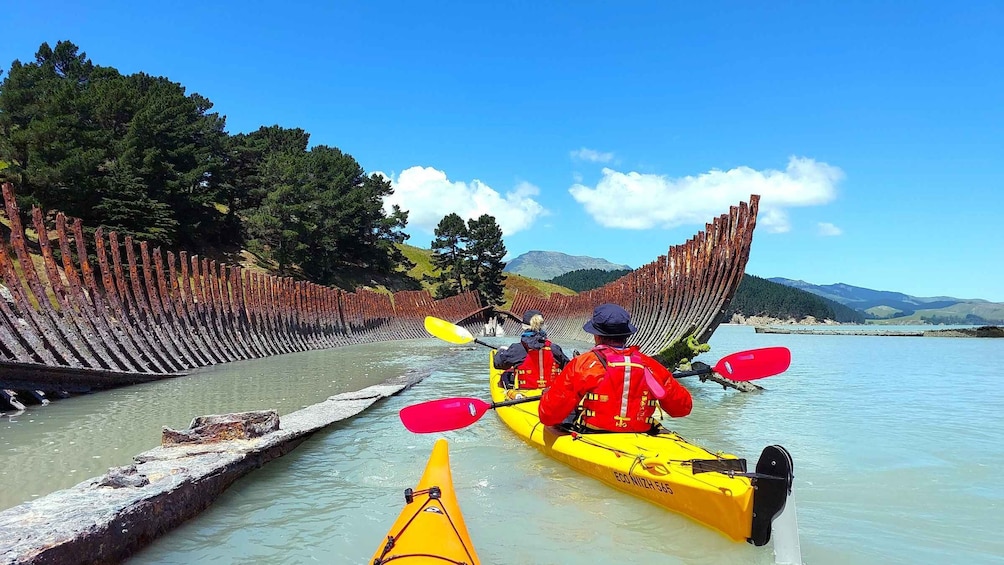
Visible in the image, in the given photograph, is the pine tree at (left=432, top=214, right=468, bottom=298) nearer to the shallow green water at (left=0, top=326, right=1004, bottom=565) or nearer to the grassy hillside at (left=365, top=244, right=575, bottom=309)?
the grassy hillside at (left=365, top=244, right=575, bottom=309)

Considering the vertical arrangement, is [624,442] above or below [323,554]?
above

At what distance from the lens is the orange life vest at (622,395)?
6.20 metres

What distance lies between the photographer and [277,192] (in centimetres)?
5112

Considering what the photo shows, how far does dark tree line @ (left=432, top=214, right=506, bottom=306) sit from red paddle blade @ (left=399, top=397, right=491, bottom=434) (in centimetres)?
6452

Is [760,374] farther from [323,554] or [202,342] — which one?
[202,342]

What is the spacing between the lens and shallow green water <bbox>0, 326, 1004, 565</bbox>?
206 inches

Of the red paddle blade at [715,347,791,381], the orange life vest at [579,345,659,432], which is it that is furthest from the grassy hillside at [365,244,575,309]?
the orange life vest at [579,345,659,432]

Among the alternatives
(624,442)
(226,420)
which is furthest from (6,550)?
(624,442)

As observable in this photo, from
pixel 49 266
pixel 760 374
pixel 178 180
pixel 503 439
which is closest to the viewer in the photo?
pixel 760 374

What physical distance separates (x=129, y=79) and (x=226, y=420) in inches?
2083

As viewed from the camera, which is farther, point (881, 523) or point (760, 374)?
point (760, 374)

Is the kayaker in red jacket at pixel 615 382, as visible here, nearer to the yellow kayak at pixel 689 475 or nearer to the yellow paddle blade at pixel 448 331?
the yellow kayak at pixel 689 475

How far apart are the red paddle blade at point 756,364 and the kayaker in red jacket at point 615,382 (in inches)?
66.3

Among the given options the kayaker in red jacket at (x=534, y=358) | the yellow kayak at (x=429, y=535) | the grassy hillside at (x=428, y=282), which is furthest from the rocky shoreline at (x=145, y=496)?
the grassy hillside at (x=428, y=282)
